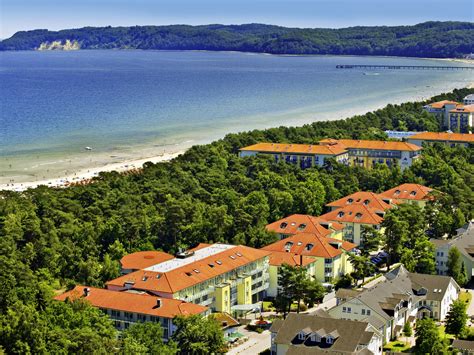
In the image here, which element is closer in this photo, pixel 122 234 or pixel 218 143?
pixel 122 234

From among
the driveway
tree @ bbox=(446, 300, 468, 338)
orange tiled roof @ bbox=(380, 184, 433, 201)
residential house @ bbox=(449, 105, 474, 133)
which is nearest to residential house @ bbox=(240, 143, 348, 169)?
orange tiled roof @ bbox=(380, 184, 433, 201)

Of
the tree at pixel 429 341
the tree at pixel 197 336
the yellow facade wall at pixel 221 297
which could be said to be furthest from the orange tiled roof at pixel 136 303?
the tree at pixel 429 341

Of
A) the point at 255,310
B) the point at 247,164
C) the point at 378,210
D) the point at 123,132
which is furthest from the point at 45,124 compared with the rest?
the point at 255,310

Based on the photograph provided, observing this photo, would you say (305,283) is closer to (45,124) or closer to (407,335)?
(407,335)

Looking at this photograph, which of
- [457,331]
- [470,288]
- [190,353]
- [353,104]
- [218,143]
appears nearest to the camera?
[190,353]

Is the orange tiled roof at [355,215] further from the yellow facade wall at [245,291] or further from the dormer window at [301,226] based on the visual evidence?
the yellow facade wall at [245,291]

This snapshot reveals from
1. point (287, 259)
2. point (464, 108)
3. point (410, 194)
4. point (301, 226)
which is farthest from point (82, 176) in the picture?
point (464, 108)
